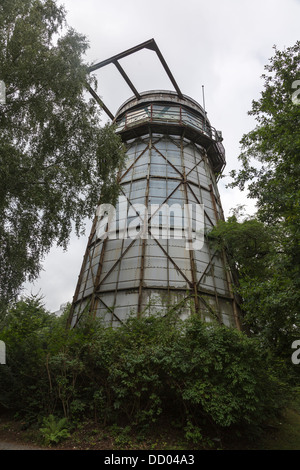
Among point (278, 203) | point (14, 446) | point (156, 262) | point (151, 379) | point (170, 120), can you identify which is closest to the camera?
point (14, 446)

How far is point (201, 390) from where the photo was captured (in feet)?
22.3

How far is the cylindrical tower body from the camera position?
12.5 m

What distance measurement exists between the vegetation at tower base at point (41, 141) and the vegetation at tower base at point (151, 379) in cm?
255

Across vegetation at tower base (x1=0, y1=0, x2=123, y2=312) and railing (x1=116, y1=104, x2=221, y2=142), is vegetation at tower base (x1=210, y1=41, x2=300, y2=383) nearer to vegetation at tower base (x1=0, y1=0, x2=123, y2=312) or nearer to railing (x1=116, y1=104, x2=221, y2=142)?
vegetation at tower base (x1=0, y1=0, x2=123, y2=312)

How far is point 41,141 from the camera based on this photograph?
969 centimetres

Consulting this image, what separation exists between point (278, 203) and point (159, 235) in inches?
258

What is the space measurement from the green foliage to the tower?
3.63m

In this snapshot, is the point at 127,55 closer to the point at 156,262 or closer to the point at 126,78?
the point at 126,78

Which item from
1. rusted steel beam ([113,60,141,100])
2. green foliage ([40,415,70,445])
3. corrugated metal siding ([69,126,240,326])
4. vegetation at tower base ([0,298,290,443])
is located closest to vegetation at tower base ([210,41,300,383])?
vegetation at tower base ([0,298,290,443])

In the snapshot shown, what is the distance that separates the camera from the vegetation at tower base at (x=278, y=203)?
684cm

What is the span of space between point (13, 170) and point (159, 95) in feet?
55.7

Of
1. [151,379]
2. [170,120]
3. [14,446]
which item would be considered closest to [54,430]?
[14,446]

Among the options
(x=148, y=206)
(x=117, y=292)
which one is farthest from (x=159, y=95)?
(x=117, y=292)
